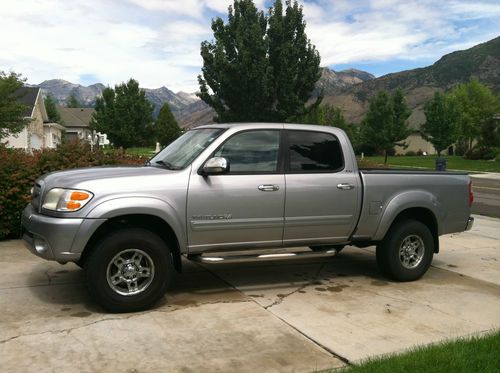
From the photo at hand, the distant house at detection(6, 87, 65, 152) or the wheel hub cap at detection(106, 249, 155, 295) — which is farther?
the distant house at detection(6, 87, 65, 152)

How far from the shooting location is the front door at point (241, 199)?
17.5ft

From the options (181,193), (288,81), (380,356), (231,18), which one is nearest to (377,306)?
(380,356)

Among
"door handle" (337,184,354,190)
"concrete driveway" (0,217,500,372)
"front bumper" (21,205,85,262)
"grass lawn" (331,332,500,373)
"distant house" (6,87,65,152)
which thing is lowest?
"concrete driveway" (0,217,500,372)

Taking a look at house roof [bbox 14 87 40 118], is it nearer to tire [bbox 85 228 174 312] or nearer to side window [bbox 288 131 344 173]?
side window [bbox 288 131 344 173]

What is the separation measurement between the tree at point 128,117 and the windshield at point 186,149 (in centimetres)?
5027

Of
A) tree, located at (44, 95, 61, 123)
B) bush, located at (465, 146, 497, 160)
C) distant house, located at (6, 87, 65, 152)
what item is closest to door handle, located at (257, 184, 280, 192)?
distant house, located at (6, 87, 65, 152)

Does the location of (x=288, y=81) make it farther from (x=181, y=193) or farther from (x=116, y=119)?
(x=116, y=119)

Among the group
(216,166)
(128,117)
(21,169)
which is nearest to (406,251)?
(216,166)

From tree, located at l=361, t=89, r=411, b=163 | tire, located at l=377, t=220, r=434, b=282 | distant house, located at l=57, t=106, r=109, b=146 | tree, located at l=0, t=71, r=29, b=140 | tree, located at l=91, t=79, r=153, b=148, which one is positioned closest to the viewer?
tire, located at l=377, t=220, r=434, b=282

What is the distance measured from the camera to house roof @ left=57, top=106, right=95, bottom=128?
77.5 metres

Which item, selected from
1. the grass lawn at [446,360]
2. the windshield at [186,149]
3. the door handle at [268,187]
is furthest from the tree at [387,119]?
the grass lawn at [446,360]

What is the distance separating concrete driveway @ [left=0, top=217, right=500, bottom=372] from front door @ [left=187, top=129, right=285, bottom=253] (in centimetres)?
68

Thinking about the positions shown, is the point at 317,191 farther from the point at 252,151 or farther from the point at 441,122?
the point at 441,122

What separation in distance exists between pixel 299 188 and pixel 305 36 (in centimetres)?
2529
